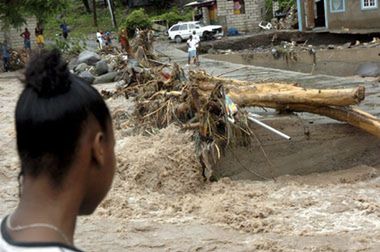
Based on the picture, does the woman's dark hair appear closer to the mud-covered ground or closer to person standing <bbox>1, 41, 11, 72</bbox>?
the mud-covered ground

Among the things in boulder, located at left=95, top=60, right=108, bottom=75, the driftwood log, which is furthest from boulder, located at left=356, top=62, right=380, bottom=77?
the driftwood log

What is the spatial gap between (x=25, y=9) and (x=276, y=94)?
17199 mm

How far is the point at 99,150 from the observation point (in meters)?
1.38

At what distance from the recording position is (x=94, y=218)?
265 inches

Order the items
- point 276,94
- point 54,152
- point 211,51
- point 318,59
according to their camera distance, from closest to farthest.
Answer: point 54,152, point 276,94, point 318,59, point 211,51

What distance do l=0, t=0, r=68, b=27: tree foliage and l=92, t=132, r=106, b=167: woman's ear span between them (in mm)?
22182

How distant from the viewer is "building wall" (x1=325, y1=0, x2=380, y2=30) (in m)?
25.6

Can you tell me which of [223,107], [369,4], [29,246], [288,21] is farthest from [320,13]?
[29,246]

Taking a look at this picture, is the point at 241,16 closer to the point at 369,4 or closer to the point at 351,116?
Result: the point at 369,4

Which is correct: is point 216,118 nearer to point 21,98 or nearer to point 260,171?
point 260,171

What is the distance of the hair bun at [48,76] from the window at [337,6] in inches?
1084

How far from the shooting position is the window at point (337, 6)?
90.0 feet

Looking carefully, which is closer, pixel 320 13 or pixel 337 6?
pixel 337 6

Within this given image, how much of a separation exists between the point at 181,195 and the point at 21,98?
20.7 feet
